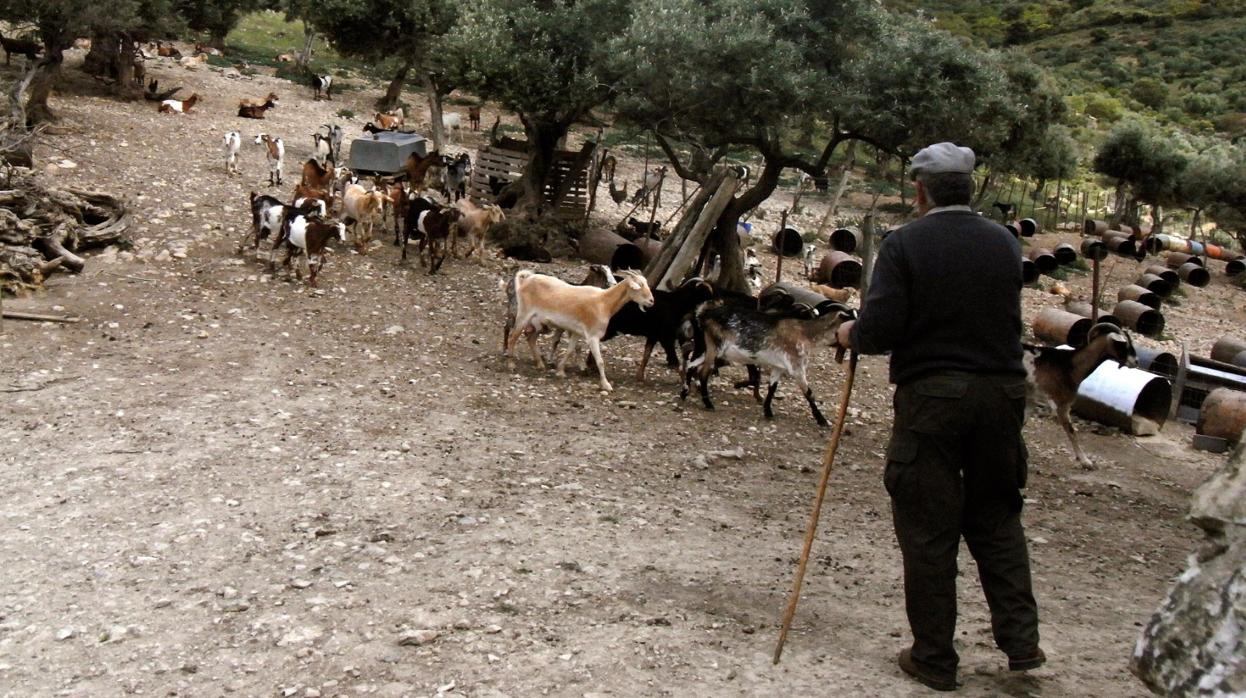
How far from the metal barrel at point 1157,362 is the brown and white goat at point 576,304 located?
820cm

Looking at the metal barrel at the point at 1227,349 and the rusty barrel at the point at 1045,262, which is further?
the rusty barrel at the point at 1045,262

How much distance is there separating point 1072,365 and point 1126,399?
2.12 m

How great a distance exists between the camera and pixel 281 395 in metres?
8.62

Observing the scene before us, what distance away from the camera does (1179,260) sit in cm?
2806

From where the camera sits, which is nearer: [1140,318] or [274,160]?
[274,160]

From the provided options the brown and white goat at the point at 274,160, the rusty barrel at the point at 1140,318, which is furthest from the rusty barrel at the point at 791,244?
the brown and white goat at the point at 274,160

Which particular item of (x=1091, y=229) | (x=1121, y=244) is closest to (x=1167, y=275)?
(x=1121, y=244)

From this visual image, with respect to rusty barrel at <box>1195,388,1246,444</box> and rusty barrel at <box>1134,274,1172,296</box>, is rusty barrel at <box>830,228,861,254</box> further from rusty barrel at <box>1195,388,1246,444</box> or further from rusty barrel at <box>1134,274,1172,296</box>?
rusty barrel at <box>1195,388,1246,444</box>

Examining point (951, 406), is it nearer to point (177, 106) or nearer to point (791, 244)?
point (791, 244)

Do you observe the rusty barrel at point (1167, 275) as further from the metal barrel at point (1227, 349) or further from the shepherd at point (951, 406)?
the shepherd at point (951, 406)

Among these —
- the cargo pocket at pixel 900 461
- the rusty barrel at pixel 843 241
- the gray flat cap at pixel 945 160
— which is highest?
the gray flat cap at pixel 945 160

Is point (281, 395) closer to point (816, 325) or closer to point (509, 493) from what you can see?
point (509, 493)

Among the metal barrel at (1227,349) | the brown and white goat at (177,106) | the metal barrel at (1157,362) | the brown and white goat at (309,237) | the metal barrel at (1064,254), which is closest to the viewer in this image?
the brown and white goat at (309,237)

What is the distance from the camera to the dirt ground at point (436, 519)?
14.8 feet
